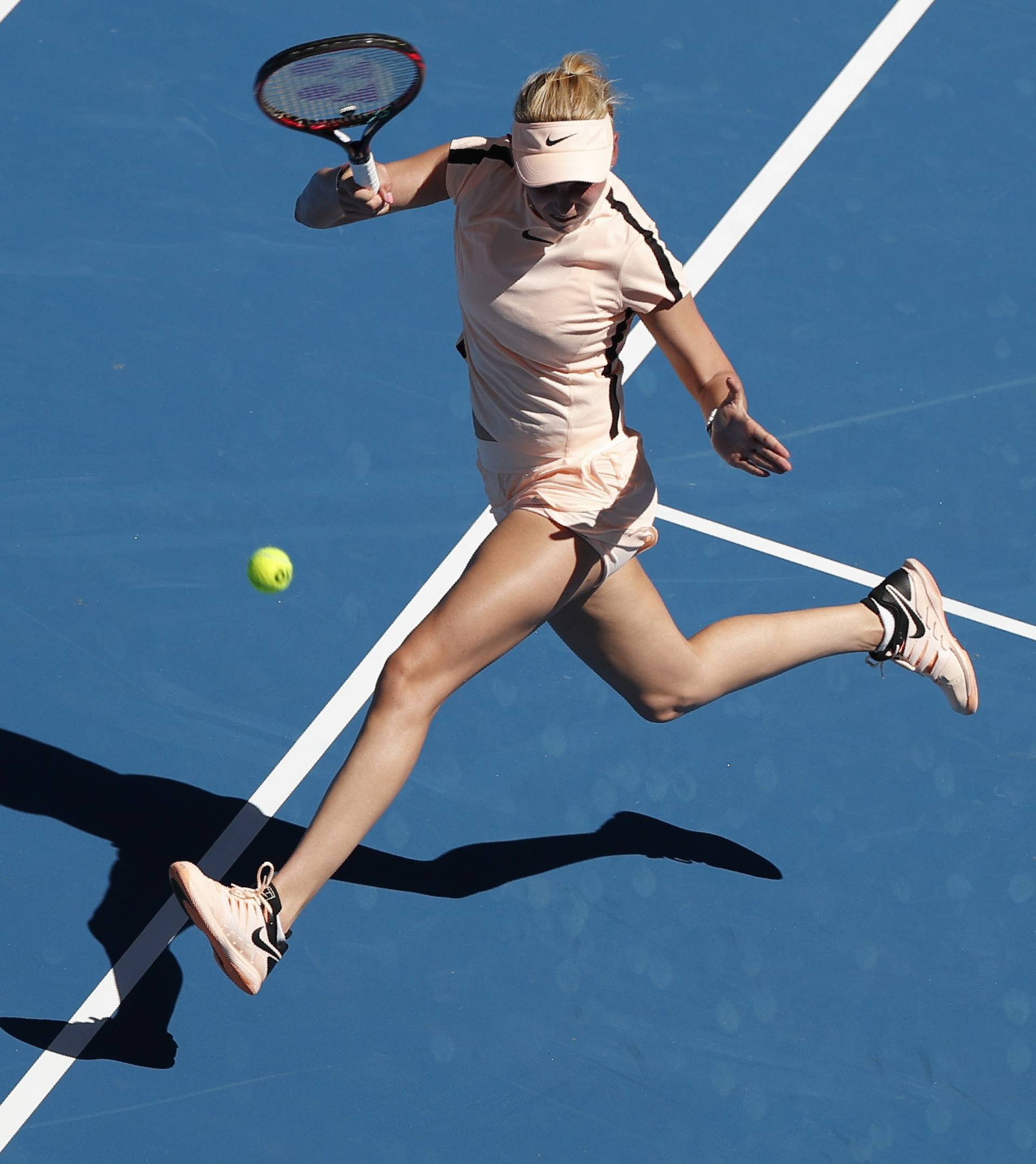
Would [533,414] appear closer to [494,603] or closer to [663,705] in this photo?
[494,603]

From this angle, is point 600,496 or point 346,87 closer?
point 346,87

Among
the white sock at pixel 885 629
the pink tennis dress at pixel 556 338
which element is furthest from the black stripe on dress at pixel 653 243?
the white sock at pixel 885 629

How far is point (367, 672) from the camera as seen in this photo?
4.81m

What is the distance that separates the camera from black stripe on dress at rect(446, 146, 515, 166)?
11.6ft

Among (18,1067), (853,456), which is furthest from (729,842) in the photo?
(18,1067)

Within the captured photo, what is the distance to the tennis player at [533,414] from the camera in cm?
341

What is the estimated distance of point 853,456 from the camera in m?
5.32

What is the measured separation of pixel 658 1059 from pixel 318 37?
13.3ft

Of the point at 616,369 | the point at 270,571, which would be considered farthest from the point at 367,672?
the point at 616,369

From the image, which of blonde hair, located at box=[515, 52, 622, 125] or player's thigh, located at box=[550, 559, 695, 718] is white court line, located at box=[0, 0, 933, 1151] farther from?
blonde hair, located at box=[515, 52, 622, 125]

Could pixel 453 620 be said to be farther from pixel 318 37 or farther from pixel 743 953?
pixel 318 37

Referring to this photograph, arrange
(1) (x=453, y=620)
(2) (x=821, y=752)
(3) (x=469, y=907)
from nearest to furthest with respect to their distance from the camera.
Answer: (1) (x=453, y=620)
(3) (x=469, y=907)
(2) (x=821, y=752)

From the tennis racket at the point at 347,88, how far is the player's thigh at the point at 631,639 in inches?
46.4

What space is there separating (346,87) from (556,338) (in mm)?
805
